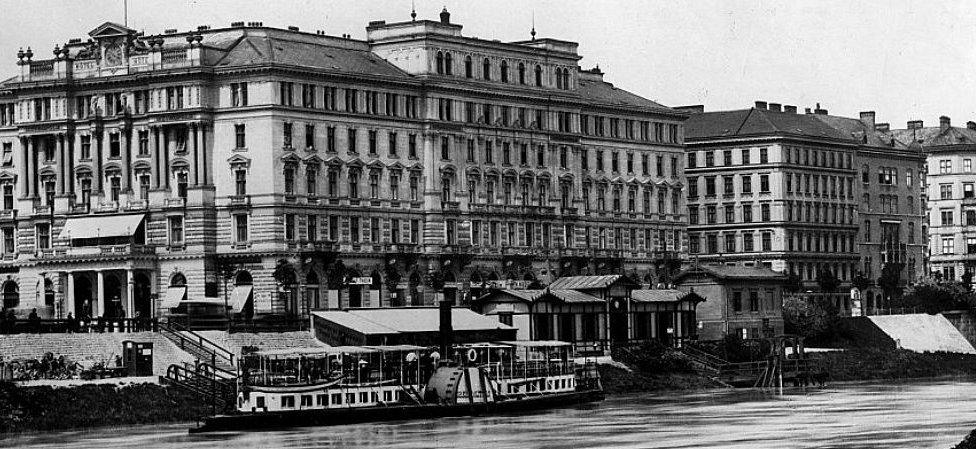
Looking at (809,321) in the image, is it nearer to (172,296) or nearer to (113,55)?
(172,296)

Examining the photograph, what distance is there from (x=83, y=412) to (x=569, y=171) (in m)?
73.1

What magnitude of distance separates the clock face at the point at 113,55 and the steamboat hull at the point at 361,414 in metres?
50.2

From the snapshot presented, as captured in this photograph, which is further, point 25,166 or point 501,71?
point 501,71

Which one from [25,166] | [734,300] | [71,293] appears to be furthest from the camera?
[25,166]

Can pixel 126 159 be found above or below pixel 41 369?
above

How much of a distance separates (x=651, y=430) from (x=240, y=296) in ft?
169

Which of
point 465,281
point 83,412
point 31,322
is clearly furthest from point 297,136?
point 83,412

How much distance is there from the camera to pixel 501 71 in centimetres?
18025

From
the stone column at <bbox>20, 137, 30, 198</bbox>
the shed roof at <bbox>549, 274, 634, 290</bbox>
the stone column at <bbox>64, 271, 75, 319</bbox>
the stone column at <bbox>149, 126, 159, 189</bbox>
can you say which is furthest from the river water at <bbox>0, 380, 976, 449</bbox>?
the stone column at <bbox>20, 137, 30, 198</bbox>

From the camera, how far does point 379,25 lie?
580 feet

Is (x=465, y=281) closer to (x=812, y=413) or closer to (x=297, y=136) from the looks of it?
(x=297, y=136)

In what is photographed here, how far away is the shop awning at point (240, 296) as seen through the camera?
156 metres

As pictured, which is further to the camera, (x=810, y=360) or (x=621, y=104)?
(x=621, y=104)

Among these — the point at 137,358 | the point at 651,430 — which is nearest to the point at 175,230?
the point at 137,358
